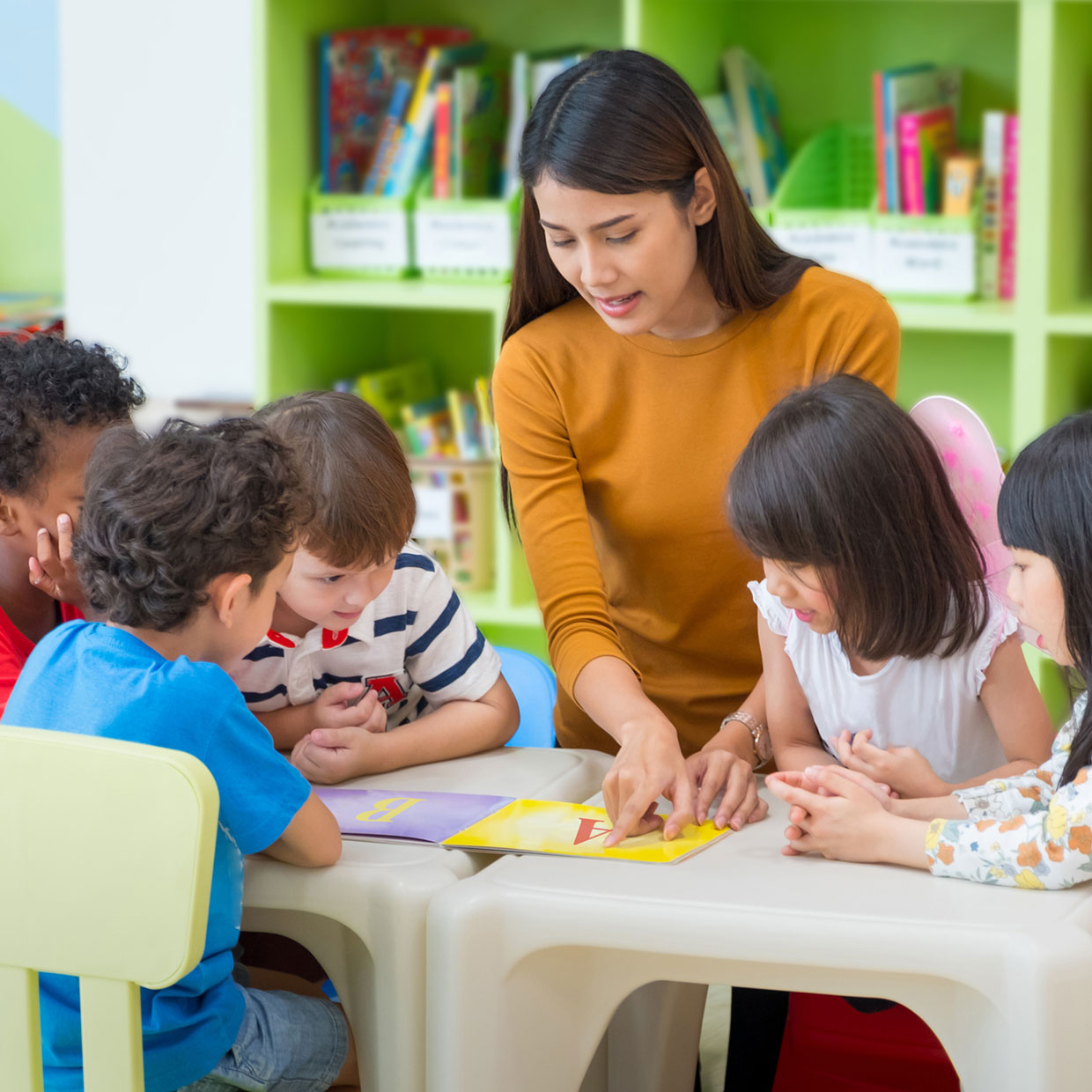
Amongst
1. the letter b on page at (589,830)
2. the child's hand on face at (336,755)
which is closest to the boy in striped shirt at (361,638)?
the child's hand on face at (336,755)

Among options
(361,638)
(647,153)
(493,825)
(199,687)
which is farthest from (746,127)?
(199,687)

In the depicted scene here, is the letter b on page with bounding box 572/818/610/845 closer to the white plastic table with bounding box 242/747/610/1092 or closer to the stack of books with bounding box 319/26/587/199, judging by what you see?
the white plastic table with bounding box 242/747/610/1092

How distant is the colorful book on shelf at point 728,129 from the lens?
2373mm

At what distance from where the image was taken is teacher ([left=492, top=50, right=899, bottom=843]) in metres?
1.25

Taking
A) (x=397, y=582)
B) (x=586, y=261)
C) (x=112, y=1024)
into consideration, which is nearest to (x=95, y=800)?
(x=112, y=1024)

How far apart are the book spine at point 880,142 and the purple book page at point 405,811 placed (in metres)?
1.44

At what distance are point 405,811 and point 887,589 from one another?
1.36ft

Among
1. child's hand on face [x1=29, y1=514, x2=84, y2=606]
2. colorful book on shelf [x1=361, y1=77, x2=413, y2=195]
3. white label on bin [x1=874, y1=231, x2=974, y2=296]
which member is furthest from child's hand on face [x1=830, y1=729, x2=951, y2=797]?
colorful book on shelf [x1=361, y1=77, x2=413, y2=195]

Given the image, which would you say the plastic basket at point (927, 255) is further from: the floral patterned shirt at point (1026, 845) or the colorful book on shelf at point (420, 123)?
the floral patterned shirt at point (1026, 845)

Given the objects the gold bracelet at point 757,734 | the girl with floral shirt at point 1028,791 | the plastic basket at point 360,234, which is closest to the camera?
the girl with floral shirt at point 1028,791

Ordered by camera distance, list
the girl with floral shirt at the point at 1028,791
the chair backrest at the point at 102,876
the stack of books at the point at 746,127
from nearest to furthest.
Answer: the chair backrest at the point at 102,876, the girl with floral shirt at the point at 1028,791, the stack of books at the point at 746,127

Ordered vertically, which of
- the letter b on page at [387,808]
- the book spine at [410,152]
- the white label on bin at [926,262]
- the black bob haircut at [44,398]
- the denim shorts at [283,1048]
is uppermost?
the book spine at [410,152]

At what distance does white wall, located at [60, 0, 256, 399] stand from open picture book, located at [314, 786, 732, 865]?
5.75ft

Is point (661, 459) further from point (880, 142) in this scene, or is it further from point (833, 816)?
point (880, 142)
